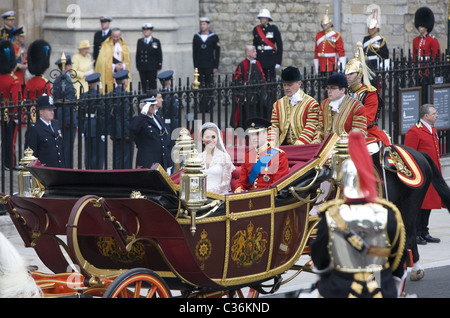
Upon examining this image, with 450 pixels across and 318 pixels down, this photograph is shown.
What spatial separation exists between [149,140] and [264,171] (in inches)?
187

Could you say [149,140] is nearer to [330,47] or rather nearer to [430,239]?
[430,239]

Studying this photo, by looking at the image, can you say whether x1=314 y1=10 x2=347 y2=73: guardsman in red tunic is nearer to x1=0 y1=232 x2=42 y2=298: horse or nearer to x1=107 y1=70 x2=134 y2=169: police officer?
x1=107 y1=70 x2=134 y2=169: police officer

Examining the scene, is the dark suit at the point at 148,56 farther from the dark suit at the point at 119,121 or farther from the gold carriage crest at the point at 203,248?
the gold carriage crest at the point at 203,248

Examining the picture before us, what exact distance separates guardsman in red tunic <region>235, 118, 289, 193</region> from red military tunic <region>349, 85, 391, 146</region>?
2.20 m

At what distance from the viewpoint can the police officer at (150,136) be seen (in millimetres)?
14172

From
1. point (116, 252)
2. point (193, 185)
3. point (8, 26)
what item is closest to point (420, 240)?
point (116, 252)

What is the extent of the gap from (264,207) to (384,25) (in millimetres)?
17018

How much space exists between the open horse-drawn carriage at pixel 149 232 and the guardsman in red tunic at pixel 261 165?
0.21 meters

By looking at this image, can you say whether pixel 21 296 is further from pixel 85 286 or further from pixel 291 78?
pixel 291 78

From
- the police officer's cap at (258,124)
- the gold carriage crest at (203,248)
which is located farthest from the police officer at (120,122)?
the gold carriage crest at (203,248)

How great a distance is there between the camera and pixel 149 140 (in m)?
14.3

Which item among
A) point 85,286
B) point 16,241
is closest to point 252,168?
point 85,286

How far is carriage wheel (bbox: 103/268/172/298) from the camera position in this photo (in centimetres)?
791

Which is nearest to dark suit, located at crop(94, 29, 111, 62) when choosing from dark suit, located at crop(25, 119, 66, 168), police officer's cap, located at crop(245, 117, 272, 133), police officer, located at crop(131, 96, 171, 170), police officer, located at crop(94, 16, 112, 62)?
police officer, located at crop(94, 16, 112, 62)
